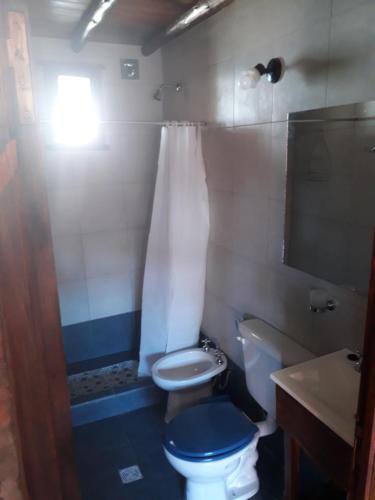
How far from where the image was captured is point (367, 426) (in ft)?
2.55

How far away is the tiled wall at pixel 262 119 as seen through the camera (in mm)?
1429

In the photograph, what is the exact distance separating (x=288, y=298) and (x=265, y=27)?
4.26ft

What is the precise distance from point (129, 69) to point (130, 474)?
106 inches

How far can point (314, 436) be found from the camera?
4.36 feet

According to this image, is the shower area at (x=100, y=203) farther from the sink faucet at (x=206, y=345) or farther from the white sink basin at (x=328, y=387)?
the white sink basin at (x=328, y=387)

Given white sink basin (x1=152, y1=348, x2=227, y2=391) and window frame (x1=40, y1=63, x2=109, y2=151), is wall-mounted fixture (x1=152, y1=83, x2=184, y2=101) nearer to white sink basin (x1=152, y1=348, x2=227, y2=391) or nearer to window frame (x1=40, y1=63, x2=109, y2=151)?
window frame (x1=40, y1=63, x2=109, y2=151)

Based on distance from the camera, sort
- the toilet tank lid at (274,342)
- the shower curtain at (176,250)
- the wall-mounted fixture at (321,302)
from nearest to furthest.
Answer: the wall-mounted fixture at (321,302)
the toilet tank lid at (274,342)
the shower curtain at (176,250)

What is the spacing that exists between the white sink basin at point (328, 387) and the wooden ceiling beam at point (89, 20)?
6.36 feet

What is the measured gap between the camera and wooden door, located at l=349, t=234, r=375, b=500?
732mm

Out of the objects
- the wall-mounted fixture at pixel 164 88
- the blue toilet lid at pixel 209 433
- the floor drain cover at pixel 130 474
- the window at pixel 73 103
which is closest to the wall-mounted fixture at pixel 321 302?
the blue toilet lid at pixel 209 433

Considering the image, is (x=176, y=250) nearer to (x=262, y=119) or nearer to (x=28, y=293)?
(x=262, y=119)

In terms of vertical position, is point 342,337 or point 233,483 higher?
point 342,337

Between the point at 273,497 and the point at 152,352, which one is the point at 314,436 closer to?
the point at 273,497

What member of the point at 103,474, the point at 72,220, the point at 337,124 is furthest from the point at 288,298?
the point at 72,220
